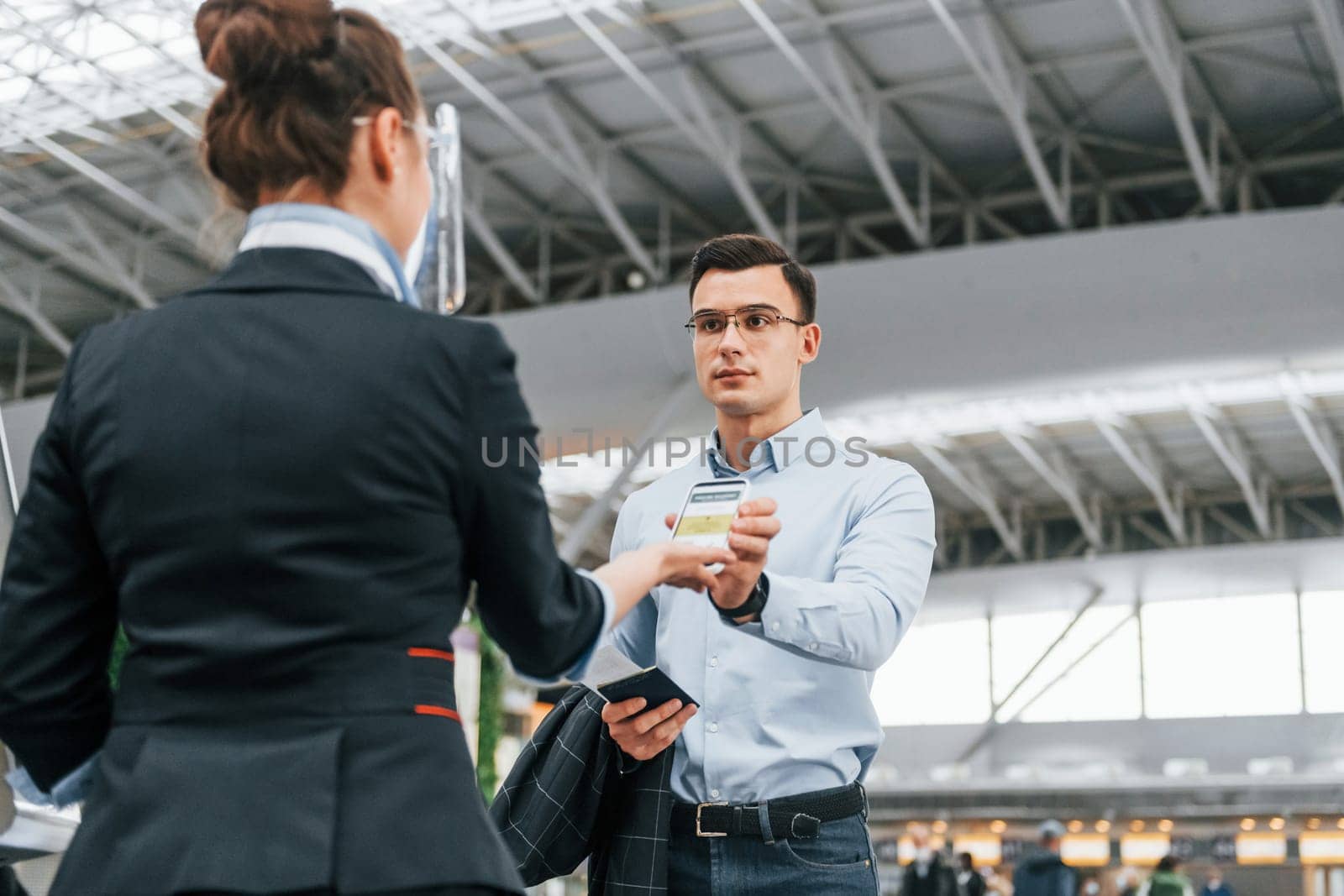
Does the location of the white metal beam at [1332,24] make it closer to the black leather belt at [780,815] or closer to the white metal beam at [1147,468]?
the white metal beam at [1147,468]

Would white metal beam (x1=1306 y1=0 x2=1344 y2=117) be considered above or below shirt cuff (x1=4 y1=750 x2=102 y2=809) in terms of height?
above

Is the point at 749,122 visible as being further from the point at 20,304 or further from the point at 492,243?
the point at 20,304

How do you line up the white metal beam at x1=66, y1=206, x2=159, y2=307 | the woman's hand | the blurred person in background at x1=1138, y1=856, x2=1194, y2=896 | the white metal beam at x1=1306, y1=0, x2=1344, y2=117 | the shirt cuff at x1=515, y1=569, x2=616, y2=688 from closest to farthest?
the shirt cuff at x1=515, y1=569, x2=616, y2=688 → the woman's hand → the blurred person in background at x1=1138, y1=856, x2=1194, y2=896 → the white metal beam at x1=1306, y1=0, x2=1344, y2=117 → the white metal beam at x1=66, y1=206, x2=159, y2=307

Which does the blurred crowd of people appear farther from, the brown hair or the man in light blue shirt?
the brown hair

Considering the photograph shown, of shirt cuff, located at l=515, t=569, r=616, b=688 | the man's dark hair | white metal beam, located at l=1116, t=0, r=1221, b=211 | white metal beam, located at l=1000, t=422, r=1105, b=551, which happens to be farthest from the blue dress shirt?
white metal beam, located at l=1000, t=422, r=1105, b=551

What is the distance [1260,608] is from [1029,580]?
4952mm

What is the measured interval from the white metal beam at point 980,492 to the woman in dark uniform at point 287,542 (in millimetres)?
29403

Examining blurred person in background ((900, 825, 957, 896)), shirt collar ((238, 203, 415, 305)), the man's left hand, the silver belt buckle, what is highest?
shirt collar ((238, 203, 415, 305))

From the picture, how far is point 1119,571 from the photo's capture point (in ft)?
108

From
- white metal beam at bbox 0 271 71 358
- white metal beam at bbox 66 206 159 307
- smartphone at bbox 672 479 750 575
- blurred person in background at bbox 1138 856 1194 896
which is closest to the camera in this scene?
smartphone at bbox 672 479 750 575

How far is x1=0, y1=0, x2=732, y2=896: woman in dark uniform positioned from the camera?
5.55 feet

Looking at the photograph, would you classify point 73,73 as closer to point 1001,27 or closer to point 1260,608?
point 1001,27

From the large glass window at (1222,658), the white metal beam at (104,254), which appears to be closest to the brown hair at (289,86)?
the white metal beam at (104,254)

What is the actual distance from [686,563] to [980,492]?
3220cm
